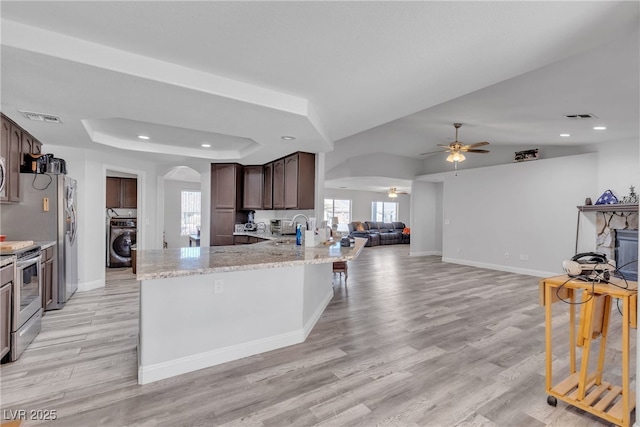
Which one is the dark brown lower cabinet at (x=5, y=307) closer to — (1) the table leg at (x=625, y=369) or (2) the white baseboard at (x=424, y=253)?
(1) the table leg at (x=625, y=369)

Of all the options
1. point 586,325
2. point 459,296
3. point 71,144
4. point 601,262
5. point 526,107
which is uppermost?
point 526,107

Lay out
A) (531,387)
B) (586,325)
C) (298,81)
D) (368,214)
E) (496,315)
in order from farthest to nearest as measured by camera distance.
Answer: (368,214)
(496,315)
(298,81)
(531,387)
(586,325)

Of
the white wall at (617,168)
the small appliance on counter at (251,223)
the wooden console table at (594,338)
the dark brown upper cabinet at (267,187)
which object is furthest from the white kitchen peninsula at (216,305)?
the white wall at (617,168)

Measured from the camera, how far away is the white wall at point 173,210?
30.0ft

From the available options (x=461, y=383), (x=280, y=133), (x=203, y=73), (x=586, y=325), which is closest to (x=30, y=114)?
(x=203, y=73)

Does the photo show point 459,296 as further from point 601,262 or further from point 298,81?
point 298,81

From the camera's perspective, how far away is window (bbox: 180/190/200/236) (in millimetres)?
9586

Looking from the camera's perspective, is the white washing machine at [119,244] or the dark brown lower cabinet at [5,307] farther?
the white washing machine at [119,244]

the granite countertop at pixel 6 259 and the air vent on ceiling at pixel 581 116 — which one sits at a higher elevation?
the air vent on ceiling at pixel 581 116

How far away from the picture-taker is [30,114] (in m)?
2.90

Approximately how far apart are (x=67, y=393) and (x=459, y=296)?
4.58m

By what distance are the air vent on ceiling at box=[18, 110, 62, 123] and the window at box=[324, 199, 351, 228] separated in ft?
32.8

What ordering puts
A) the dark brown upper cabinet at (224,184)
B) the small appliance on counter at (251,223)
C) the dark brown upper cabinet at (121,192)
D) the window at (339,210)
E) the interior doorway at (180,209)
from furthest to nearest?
1. the window at (339,210)
2. the interior doorway at (180,209)
3. the dark brown upper cabinet at (121,192)
4. the small appliance on counter at (251,223)
5. the dark brown upper cabinet at (224,184)
